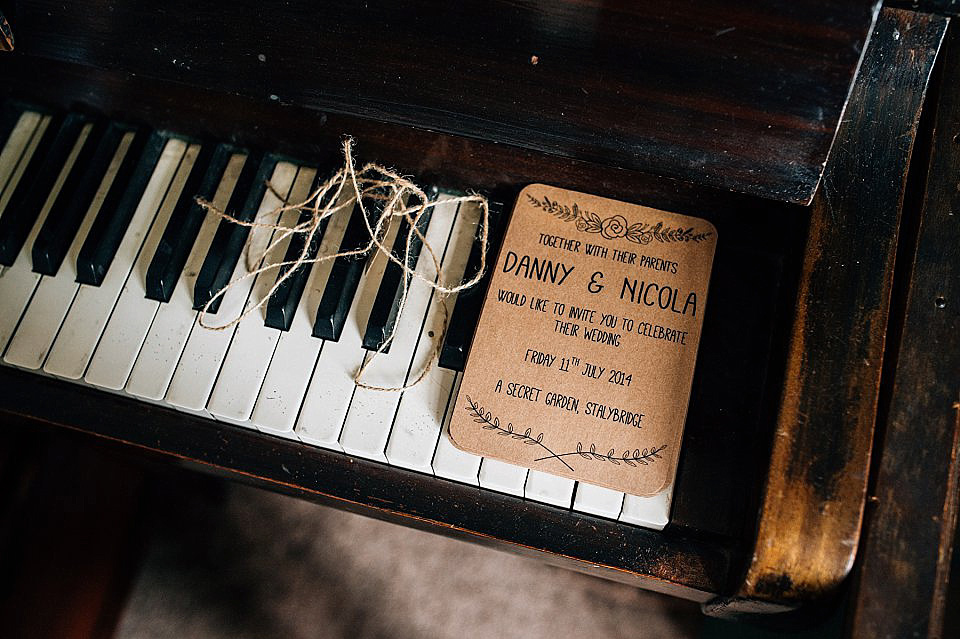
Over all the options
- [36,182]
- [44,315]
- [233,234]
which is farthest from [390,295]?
[36,182]

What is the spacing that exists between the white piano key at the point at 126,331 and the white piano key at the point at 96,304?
1cm

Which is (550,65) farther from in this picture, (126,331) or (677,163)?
(126,331)

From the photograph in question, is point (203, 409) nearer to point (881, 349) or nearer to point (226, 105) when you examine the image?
point (226, 105)

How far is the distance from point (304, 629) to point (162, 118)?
1185mm

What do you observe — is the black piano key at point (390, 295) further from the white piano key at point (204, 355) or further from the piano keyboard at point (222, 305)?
the white piano key at point (204, 355)

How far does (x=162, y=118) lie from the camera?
3.96 ft

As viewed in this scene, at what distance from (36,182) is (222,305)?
423 mm

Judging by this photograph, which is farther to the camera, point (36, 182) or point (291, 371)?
point (36, 182)

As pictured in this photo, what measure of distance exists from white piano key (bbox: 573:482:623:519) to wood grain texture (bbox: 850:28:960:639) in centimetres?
30

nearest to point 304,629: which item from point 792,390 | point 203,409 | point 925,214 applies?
point 203,409

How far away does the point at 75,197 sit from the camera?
121 cm

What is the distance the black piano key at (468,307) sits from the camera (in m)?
1.06

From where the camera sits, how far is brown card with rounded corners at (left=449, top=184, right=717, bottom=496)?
99 centimetres

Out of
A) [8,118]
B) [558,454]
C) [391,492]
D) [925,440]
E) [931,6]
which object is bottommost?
[391,492]
